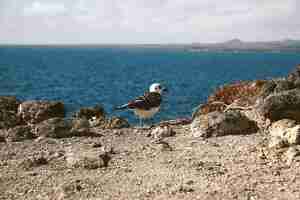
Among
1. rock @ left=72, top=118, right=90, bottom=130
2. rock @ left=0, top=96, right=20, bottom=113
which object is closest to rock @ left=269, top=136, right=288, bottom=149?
rock @ left=72, top=118, right=90, bottom=130

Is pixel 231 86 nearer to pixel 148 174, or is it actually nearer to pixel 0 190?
pixel 148 174

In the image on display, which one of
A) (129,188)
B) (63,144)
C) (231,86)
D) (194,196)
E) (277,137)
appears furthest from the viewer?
(231,86)

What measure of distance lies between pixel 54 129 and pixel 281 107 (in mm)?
6263

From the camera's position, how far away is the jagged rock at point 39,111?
21.6 m

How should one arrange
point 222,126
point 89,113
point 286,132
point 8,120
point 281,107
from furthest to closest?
point 89,113 → point 8,120 → point 222,126 → point 281,107 → point 286,132

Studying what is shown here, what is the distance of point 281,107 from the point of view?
15.2m

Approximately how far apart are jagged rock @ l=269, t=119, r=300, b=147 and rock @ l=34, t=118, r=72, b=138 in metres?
5.87

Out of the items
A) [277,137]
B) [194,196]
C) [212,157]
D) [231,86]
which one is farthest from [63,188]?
[231,86]

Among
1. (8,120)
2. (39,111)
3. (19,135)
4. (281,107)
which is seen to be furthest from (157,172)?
(39,111)

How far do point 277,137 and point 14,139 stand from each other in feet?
23.5

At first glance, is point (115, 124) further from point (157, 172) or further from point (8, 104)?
point (8, 104)

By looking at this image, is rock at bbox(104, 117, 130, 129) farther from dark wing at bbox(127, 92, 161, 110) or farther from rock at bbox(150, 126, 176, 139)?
rock at bbox(150, 126, 176, 139)

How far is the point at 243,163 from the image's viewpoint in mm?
→ 12109

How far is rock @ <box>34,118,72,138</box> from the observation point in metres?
15.9
